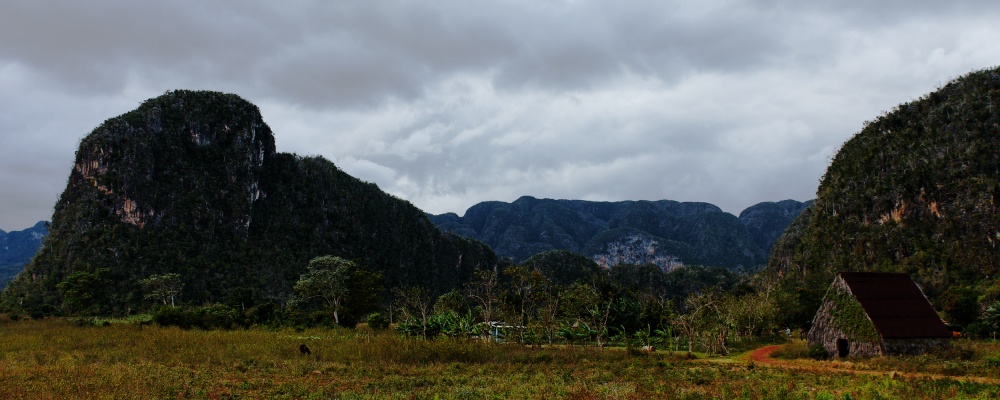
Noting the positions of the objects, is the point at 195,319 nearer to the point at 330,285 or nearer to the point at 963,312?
the point at 330,285

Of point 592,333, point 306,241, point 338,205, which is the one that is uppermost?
point 338,205

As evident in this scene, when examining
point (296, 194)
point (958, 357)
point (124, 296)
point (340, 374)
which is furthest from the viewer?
point (296, 194)

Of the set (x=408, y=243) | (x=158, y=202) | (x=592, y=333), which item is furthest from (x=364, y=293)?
(x=408, y=243)

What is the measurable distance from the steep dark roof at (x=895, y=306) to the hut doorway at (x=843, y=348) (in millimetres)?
2281

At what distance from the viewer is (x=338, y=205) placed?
13362cm

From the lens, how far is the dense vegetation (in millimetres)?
69125

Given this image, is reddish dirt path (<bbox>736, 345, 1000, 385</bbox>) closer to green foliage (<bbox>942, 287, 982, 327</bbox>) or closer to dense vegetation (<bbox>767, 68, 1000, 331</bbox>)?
green foliage (<bbox>942, 287, 982, 327</bbox>)

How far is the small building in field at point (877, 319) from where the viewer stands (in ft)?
87.7

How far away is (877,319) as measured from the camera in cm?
2722

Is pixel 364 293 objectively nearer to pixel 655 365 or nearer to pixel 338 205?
pixel 655 365

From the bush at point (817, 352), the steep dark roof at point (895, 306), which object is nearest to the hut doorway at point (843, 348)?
the bush at point (817, 352)

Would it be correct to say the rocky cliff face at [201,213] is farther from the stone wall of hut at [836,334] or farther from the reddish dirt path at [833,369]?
the stone wall of hut at [836,334]

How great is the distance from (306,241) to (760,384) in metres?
111

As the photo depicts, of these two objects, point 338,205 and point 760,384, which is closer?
point 760,384
